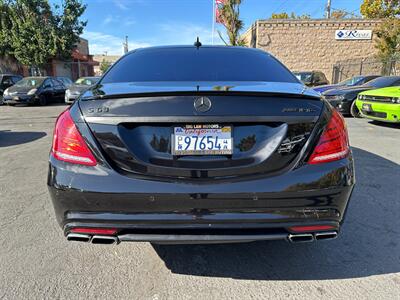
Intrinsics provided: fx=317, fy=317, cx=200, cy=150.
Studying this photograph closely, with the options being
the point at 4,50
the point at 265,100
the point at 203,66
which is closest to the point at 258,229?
the point at 265,100

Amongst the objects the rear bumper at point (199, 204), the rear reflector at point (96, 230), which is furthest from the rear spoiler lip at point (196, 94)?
the rear reflector at point (96, 230)

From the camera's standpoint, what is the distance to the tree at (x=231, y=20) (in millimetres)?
27094

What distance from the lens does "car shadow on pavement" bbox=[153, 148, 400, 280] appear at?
7.81 feet

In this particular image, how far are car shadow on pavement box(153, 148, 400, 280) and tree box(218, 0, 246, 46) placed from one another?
85.2 feet

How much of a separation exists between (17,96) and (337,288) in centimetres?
1658

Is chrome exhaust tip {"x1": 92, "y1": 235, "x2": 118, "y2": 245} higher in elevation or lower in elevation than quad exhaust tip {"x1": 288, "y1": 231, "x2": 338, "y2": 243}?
lower

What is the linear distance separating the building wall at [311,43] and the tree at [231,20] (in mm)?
3020

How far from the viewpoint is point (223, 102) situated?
189cm

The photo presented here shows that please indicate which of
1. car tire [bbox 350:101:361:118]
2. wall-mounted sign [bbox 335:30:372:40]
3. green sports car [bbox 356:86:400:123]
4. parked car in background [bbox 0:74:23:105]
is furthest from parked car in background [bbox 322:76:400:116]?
parked car in background [bbox 0:74:23:105]

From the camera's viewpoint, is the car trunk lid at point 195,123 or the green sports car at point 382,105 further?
the green sports car at point 382,105

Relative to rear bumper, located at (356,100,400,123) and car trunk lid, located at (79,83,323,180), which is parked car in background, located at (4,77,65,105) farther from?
car trunk lid, located at (79,83,323,180)

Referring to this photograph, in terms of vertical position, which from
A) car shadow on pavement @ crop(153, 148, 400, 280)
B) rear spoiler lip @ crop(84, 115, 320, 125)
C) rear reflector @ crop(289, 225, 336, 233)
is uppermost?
rear spoiler lip @ crop(84, 115, 320, 125)

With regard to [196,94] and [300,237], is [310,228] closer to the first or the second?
[300,237]

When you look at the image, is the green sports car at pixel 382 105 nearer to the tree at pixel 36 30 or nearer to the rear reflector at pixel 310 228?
the rear reflector at pixel 310 228
